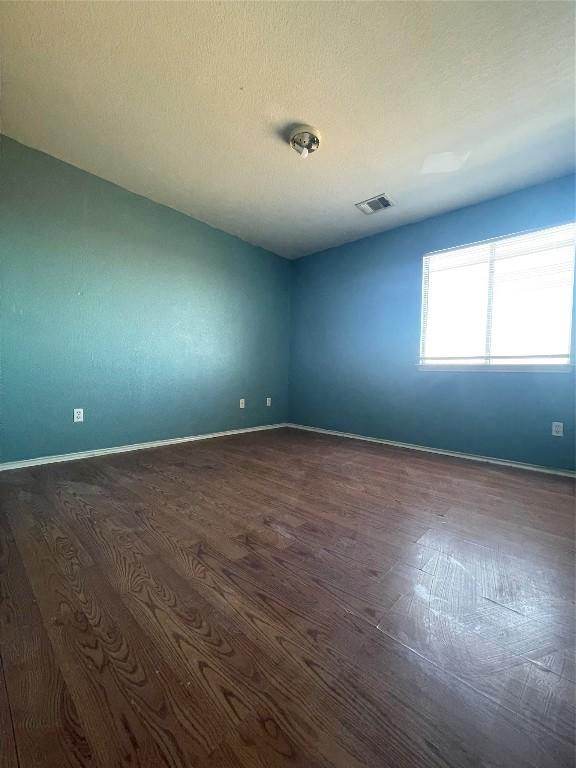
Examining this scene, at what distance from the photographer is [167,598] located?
3.19ft

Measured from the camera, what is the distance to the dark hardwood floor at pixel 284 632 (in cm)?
59

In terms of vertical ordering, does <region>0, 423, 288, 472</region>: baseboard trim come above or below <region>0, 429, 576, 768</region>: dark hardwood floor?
above

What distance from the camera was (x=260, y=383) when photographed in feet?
13.0

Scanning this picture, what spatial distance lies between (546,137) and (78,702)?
3.50 m

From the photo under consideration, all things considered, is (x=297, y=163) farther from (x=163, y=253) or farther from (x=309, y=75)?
(x=163, y=253)

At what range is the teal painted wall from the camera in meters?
2.15

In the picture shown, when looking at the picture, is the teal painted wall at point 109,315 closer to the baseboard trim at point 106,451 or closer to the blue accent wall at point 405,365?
the baseboard trim at point 106,451

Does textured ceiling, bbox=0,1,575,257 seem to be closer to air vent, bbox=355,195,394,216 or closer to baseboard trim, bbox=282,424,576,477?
air vent, bbox=355,195,394,216

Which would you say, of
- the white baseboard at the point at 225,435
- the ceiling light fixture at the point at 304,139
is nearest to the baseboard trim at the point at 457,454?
the white baseboard at the point at 225,435

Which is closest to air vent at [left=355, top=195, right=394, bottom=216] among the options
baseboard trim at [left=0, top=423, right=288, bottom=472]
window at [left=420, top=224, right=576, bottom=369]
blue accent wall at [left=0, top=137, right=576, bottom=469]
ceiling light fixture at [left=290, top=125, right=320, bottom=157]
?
blue accent wall at [left=0, top=137, right=576, bottom=469]

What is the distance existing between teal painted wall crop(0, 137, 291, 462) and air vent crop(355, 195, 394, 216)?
1.55m

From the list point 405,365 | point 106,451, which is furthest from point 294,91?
point 106,451

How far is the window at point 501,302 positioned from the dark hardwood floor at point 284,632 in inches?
53.6

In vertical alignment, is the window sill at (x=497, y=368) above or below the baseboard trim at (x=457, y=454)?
above
